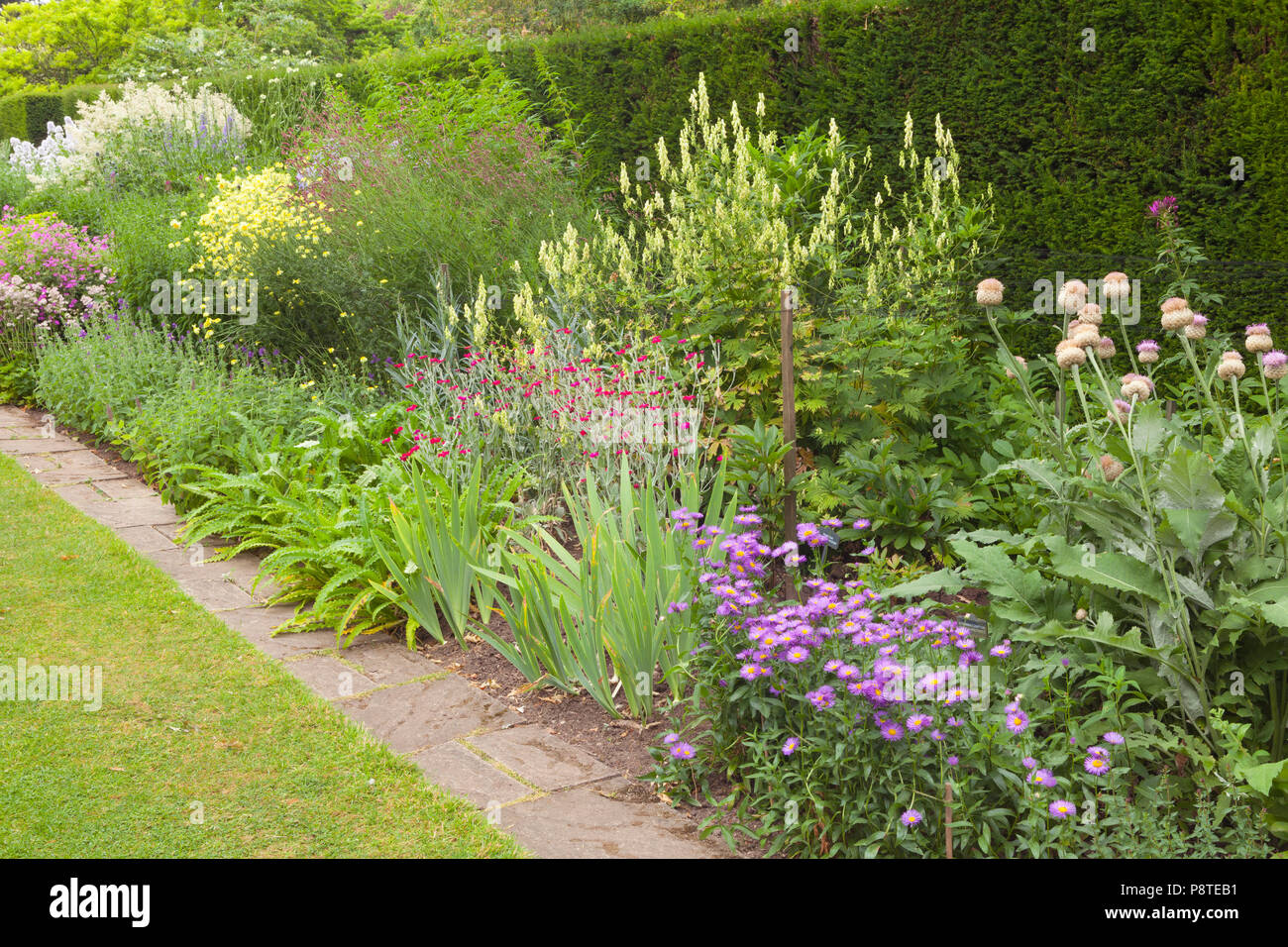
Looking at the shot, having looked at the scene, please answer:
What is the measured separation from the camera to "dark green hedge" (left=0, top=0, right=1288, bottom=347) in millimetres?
5383

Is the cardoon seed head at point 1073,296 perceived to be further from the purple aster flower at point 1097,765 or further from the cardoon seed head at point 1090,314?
the purple aster flower at point 1097,765

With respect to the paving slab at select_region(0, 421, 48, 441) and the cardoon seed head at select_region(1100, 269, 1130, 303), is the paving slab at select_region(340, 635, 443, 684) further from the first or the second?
the paving slab at select_region(0, 421, 48, 441)

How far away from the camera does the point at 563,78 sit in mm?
9852

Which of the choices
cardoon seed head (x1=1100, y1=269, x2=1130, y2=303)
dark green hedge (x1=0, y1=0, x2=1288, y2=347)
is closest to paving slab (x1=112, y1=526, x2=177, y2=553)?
cardoon seed head (x1=1100, y1=269, x2=1130, y2=303)

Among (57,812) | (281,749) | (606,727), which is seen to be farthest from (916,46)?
(57,812)

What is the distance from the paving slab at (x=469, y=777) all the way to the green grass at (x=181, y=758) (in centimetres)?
6

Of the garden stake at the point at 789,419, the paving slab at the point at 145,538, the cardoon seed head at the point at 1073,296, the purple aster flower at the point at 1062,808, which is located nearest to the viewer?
the purple aster flower at the point at 1062,808

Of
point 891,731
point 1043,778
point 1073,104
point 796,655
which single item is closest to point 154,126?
point 1073,104

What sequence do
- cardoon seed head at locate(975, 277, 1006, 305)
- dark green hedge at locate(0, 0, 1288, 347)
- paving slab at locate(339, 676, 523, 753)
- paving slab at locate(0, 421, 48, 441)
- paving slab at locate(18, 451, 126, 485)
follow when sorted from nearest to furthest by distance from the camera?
1. cardoon seed head at locate(975, 277, 1006, 305)
2. paving slab at locate(339, 676, 523, 753)
3. dark green hedge at locate(0, 0, 1288, 347)
4. paving slab at locate(18, 451, 126, 485)
5. paving slab at locate(0, 421, 48, 441)

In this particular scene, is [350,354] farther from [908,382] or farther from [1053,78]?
[1053,78]

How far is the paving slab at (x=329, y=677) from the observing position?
13.3 feet

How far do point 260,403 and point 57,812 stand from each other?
373cm

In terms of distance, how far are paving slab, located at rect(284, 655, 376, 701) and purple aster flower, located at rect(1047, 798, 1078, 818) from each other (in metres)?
2.46
